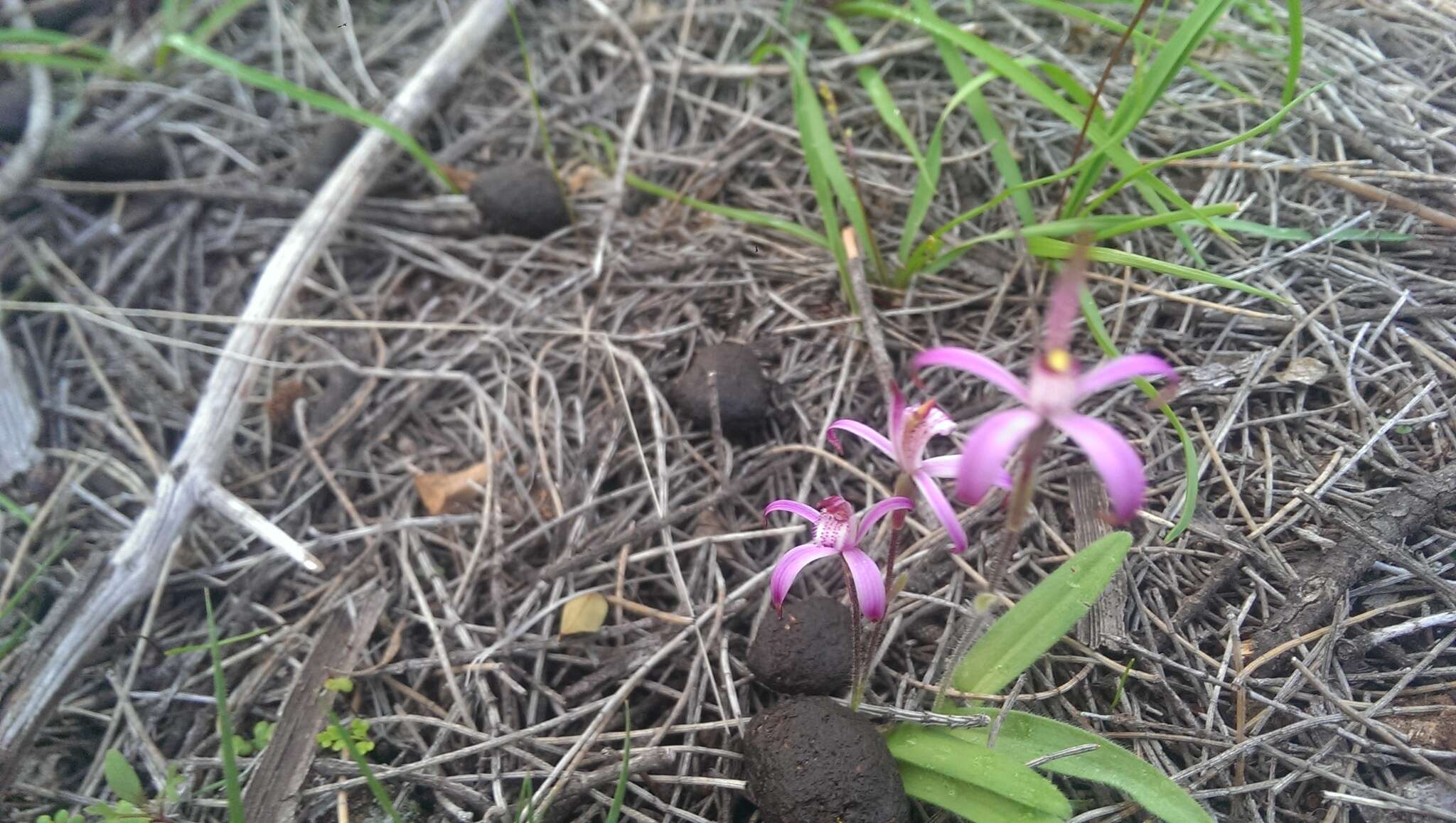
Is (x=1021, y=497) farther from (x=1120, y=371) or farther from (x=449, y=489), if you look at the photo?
(x=449, y=489)

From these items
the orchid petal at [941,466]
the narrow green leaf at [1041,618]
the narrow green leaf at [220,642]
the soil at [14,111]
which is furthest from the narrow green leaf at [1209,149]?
the soil at [14,111]

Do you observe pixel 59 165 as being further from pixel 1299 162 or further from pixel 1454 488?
pixel 1454 488

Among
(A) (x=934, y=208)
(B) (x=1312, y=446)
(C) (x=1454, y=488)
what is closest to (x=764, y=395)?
(A) (x=934, y=208)

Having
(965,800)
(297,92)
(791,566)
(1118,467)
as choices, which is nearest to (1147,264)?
(1118,467)

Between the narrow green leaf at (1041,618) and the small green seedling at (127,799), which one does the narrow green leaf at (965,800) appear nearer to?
the narrow green leaf at (1041,618)

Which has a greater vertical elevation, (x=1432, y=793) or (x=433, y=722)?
(x=1432, y=793)

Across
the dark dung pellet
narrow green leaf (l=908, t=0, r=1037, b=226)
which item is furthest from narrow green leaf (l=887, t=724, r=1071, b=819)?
the dark dung pellet
